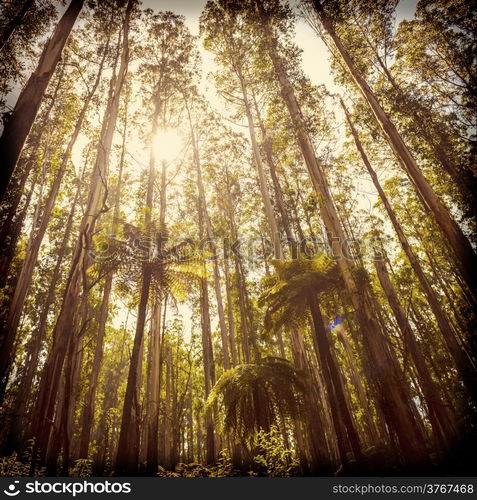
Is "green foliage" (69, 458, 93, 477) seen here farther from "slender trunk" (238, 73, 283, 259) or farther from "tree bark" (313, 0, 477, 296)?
"tree bark" (313, 0, 477, 296)

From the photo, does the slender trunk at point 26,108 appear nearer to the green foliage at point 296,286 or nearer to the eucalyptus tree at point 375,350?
the green foliage at point 296,286

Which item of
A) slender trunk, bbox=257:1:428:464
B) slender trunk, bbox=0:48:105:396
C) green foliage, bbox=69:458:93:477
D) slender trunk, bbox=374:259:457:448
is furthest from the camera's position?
slender trunk, bbox=374:259:457:448

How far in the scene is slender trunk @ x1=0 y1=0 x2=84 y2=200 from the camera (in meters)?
2.46

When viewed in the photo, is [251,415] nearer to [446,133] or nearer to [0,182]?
[0,182]

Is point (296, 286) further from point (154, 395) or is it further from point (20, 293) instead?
point (20, 293)

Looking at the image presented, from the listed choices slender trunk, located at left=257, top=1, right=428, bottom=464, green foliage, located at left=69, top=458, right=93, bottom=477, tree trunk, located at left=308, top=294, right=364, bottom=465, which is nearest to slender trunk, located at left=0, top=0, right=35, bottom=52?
slender trunk, located at left=257, top=1, right=428, bottom=464

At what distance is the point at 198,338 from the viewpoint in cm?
1864

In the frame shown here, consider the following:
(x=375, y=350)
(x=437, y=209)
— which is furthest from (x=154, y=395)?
(x=437, y=209)

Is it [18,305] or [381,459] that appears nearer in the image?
[381,459]

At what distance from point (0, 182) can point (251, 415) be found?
211 inches

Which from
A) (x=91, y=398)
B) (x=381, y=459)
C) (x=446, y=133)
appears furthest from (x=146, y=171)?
(x=446, y=133)

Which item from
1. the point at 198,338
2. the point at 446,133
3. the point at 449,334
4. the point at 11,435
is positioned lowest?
the point at 11,435

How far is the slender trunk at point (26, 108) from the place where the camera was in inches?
97.0

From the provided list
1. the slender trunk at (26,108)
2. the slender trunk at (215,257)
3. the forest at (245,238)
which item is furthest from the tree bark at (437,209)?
the slender trunk at (26,108)
